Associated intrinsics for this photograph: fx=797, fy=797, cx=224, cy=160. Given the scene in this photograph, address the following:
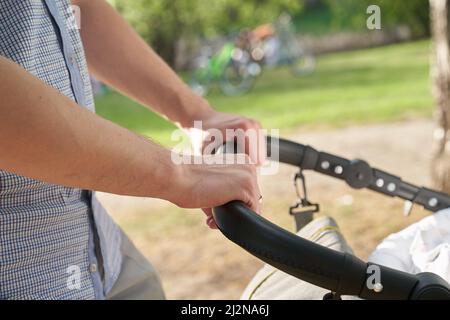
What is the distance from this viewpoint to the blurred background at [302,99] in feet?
16.1

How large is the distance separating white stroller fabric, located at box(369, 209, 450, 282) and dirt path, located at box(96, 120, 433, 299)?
9.14 ft

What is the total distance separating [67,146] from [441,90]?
3.40 m

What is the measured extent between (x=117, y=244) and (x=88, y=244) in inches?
9.0

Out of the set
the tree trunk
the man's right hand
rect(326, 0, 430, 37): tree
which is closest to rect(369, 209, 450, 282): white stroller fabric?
the man's right hand

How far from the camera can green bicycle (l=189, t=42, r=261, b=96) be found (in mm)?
13727

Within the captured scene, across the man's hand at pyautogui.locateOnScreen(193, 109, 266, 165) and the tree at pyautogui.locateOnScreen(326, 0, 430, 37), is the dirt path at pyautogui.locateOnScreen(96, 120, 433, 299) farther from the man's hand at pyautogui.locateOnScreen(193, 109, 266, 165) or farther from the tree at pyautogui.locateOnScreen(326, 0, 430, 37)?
the tree at pyautogui.locateOnScreen(326, 0, 430, 37)

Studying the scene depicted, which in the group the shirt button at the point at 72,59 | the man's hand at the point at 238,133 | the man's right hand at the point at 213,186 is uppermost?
the shirt button at the point at 72,59

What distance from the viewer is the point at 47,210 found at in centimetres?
148

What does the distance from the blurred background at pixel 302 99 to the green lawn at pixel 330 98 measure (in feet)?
0.08

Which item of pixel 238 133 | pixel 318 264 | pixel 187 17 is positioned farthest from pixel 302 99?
pixel 318 264

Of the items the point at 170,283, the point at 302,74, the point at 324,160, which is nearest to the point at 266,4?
the point at 302,74

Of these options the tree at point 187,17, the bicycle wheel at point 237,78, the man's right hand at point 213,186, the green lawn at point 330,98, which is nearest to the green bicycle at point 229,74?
the bicycle wheel at point 237,78

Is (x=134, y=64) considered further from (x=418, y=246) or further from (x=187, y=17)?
(x=187, y=17)

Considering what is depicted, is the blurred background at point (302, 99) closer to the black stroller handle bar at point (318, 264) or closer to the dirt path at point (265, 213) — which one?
the dirt path at point (265, 213)
